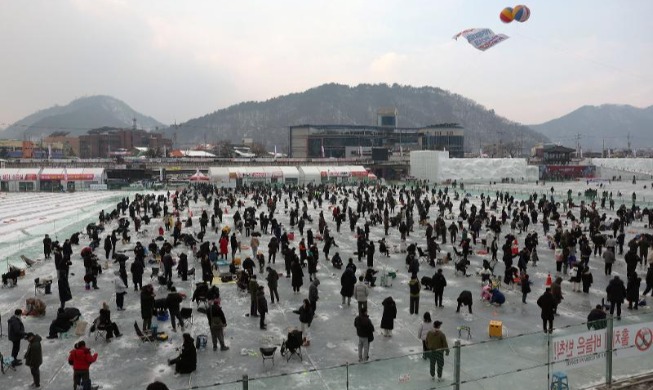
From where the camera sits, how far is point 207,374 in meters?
9.58

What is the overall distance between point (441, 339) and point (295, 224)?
23256 mm

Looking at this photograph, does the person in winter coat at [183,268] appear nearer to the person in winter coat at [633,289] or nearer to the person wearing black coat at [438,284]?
the person wearing black coat at [438,284]

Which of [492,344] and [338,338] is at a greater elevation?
[492,344]

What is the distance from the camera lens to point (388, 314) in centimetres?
1127

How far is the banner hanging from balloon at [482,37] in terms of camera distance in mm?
35531

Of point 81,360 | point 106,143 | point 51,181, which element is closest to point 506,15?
point 81,360

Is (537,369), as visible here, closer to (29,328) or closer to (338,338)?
(338,338)

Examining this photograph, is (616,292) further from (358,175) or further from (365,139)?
(365,139)

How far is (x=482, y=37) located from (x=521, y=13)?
2.98 m

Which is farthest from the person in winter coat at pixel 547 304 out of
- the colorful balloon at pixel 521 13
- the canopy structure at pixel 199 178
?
the canopy structure at pixel 199 178

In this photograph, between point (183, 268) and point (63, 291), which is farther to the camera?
point (183, 268)

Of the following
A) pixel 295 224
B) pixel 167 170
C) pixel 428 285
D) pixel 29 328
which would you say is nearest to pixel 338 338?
pixel 428 285

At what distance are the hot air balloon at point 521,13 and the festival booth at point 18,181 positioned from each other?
186 ft

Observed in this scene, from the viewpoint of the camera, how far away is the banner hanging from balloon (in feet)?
117
